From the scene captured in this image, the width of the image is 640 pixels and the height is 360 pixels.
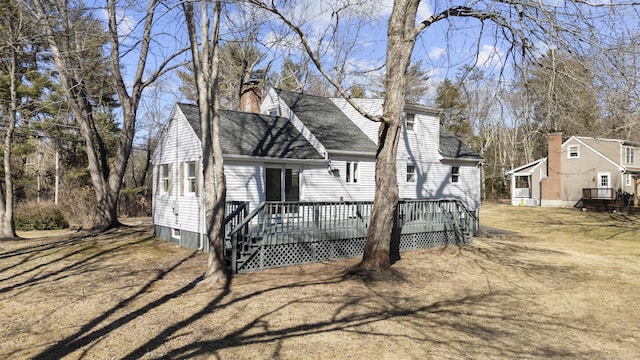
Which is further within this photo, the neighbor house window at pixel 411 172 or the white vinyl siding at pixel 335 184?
the neighbor house window at pixel 411 172

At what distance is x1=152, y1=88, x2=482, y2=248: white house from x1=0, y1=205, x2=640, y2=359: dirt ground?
8.14ft

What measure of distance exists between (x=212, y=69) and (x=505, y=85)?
6.62 meters

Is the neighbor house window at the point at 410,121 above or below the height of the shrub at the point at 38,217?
above

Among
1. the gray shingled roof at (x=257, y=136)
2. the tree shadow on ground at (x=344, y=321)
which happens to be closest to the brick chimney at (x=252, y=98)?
the gray shingled roof at (x=257, y=136)

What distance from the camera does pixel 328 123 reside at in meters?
17.5

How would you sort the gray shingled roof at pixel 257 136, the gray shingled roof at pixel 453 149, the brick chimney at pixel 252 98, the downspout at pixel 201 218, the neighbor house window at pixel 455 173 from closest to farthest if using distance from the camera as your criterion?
the downspout at pixel 201 218, the gray shingled roof at pixel 257 136, the brick chimney at pixel 252 98, the gray shingled roof at pixel 453 149, the neighbor house window at pixel 455 173

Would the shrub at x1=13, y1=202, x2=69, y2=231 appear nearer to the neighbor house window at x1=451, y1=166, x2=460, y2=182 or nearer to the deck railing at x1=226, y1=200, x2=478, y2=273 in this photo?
the deck railing at x1=226, y1=200, x2=478, y2=273

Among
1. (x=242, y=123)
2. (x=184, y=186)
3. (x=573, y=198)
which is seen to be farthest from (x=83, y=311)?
(x=573, y=198)

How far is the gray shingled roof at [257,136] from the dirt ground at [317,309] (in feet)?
12.5

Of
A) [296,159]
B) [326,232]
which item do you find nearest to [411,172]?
[296,159]

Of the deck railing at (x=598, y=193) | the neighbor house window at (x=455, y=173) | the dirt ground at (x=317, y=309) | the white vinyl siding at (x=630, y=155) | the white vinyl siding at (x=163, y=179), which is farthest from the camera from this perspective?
the white vinyl siding at (x=630, y=155)

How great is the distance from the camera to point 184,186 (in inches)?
535

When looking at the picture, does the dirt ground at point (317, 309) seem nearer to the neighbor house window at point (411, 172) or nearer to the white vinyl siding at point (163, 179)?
the white vinyl siding at point (163, 179)

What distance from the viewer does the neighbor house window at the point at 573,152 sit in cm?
3250
